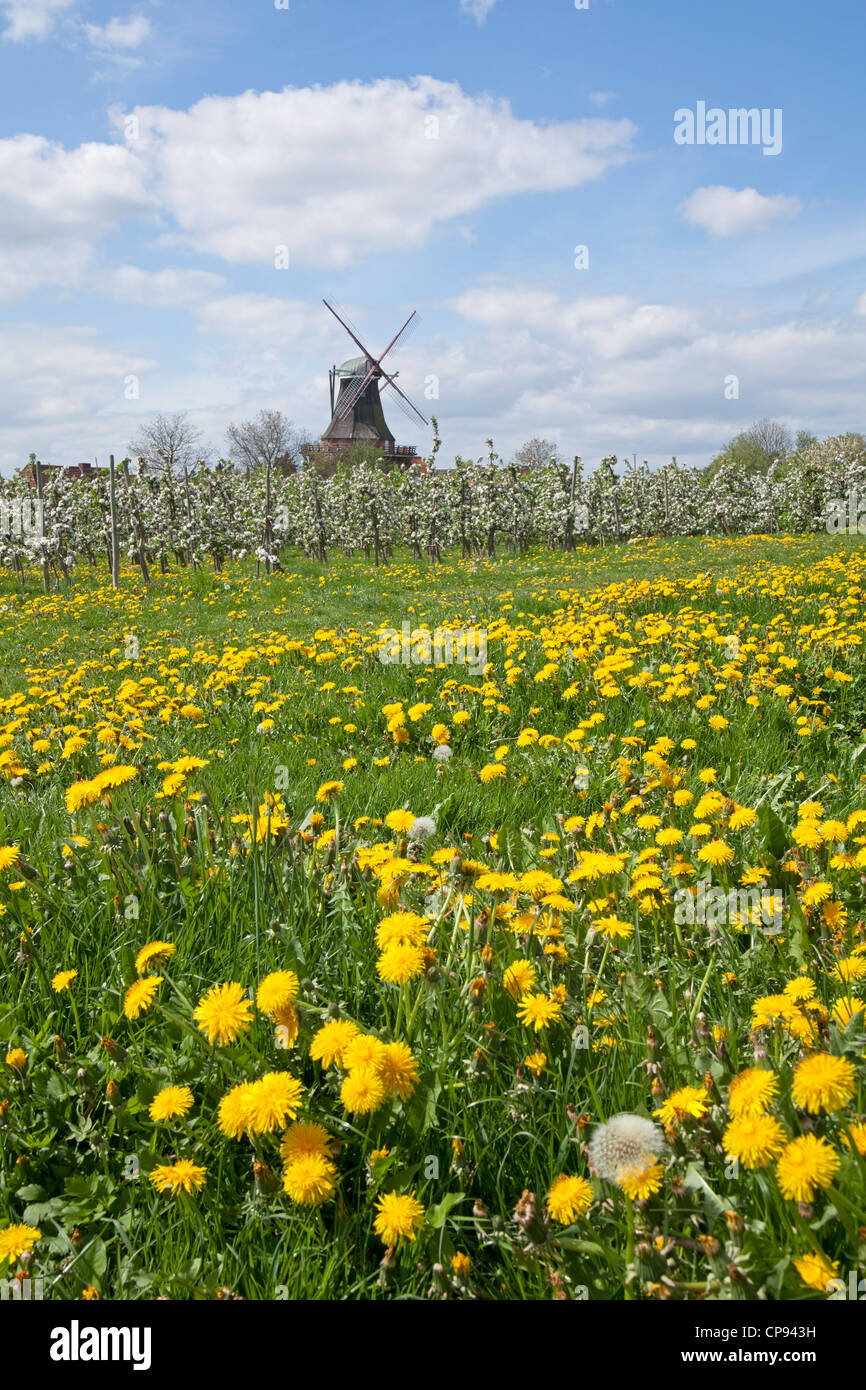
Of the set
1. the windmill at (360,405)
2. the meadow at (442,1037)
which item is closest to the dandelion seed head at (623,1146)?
the meadow at (442,1037)

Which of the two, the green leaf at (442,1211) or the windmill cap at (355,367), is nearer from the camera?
the green leaf at (442,1211)

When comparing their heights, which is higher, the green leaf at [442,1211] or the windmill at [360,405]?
the windmill at [360,405]

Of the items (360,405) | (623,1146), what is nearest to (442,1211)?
(623,1146)

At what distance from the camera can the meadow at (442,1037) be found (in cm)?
128

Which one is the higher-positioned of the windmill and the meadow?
the windmill

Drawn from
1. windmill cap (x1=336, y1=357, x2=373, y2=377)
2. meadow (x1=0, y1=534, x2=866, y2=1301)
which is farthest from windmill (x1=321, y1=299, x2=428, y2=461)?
meadow (x1=0, y1=534, x2=866, y2=1301)

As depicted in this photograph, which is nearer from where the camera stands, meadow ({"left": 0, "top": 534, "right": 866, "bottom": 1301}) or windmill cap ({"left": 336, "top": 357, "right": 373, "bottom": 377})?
meadow ({"left": 0, "top": 534, "right": 866, "bottom": 1301})

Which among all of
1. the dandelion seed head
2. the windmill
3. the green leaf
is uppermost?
the windmill

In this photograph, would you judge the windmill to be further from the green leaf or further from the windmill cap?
the green leaf

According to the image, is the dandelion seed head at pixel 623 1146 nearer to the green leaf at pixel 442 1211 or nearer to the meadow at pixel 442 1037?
the meadow at pixel 442 1037

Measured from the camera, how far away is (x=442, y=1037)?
5.37ft

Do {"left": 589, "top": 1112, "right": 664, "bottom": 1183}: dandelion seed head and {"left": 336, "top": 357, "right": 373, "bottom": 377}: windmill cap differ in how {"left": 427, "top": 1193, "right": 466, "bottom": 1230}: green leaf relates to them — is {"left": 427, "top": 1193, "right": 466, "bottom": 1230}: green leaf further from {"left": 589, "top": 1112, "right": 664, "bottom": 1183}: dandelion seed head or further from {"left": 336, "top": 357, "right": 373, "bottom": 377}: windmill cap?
{"left": 336, "top": 357, "right": 373, "bottom": 377}: windmill cap

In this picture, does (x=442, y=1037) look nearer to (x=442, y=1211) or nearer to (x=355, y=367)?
(x=442, y=1211)

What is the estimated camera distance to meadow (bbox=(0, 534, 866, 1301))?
4.19ft
